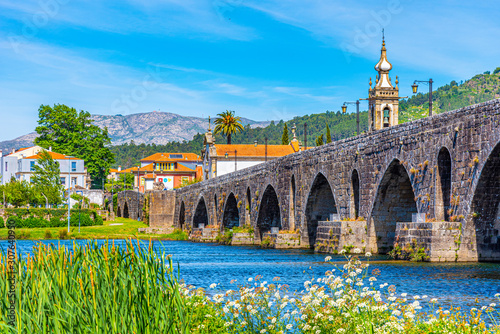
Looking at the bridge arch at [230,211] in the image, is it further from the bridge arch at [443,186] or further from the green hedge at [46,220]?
the bridge arch at [443,186]

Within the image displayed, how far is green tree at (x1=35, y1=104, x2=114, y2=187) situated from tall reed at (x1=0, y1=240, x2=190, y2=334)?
114216 mm

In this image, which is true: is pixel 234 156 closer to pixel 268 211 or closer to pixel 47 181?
pixel 47 181

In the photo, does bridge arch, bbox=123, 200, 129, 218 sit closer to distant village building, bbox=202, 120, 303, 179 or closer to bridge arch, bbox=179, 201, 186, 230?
distant village building, bbox=202, 120, 303, 179

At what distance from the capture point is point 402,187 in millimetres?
37250

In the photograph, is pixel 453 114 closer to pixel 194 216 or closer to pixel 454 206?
pixel 454 206

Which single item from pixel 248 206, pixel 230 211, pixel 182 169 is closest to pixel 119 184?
pixel 182 169

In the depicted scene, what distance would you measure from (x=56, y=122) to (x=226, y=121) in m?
29.8

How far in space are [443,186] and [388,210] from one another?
6.72 meters

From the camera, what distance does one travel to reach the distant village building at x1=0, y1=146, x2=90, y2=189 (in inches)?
4574

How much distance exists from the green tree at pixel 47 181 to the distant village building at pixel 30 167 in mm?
15499

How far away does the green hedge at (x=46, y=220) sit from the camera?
8281 cm

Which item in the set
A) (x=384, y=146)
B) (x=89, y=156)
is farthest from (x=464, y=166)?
(x=89, y=156)

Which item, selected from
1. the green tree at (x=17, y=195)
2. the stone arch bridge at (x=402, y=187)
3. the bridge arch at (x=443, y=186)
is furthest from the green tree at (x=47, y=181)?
the bridge arch at (x=443, y=186)

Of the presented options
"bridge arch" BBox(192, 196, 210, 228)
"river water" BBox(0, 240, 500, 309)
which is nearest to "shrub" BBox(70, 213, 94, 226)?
"bridge arch" BBox(192, 196, 210, 228)
